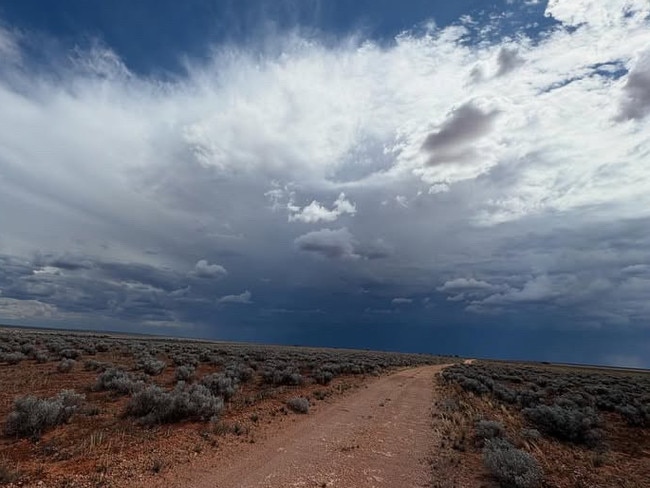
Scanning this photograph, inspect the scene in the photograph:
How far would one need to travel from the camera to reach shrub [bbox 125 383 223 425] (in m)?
13.1

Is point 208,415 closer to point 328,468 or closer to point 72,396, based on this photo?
point 72,396

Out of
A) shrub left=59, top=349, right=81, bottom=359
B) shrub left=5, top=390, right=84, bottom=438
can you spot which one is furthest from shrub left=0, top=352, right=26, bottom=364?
shrub left=5, top=390, right=84, bottom=438

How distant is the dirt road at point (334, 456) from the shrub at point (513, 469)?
1.60 metres

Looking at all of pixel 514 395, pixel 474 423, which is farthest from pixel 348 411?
pixel 514 395

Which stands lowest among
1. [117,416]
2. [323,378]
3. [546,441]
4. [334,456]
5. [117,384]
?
[334,456]

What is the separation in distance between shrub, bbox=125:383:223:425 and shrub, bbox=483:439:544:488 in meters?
8.50

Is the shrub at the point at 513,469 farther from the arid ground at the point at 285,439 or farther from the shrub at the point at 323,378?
the shrub at the point at 323,378

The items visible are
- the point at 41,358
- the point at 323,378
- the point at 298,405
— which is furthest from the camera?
the point at 323,378

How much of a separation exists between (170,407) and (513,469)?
10.1 meters

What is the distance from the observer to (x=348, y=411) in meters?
17.2

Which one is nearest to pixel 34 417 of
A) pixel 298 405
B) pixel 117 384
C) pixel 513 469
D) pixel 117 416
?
pixel 117 416

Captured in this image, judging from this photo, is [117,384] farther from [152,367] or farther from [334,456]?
[334,456]

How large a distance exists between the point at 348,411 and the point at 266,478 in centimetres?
873

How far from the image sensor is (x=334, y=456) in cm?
1083
